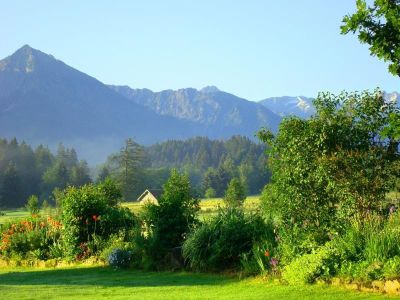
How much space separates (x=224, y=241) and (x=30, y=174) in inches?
4983

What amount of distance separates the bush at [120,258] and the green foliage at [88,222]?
2.04 metres

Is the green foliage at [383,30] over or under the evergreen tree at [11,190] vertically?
over

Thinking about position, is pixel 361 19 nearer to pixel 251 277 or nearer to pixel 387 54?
pixel 387 54

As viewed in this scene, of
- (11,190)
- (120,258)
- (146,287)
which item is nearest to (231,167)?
(11,190)

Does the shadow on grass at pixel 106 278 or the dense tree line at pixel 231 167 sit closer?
the shadow on grass at pixel 106 278

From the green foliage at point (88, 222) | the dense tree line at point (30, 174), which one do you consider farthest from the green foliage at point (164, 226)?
the dense tree line at point (30, 174)

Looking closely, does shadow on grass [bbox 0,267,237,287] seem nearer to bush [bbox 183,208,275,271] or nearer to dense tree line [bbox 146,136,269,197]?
bush [bbox 183,208,275,271]

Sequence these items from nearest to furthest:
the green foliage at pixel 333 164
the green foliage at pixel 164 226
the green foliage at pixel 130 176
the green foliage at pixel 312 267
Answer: the green foliage at pixel 312 267 → the green foliage at pixel 333 164 → the green foliage at pixel 164 226 → the green foliage at pixel 130 176

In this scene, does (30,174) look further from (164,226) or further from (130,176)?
(164,226)

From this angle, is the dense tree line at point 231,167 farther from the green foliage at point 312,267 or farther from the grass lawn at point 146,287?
the green foliage at point 312,267

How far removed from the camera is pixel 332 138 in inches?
586

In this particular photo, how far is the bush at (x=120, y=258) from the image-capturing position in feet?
50.9

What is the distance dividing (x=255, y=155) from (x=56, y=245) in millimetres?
151348

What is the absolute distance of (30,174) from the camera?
132875 mm
